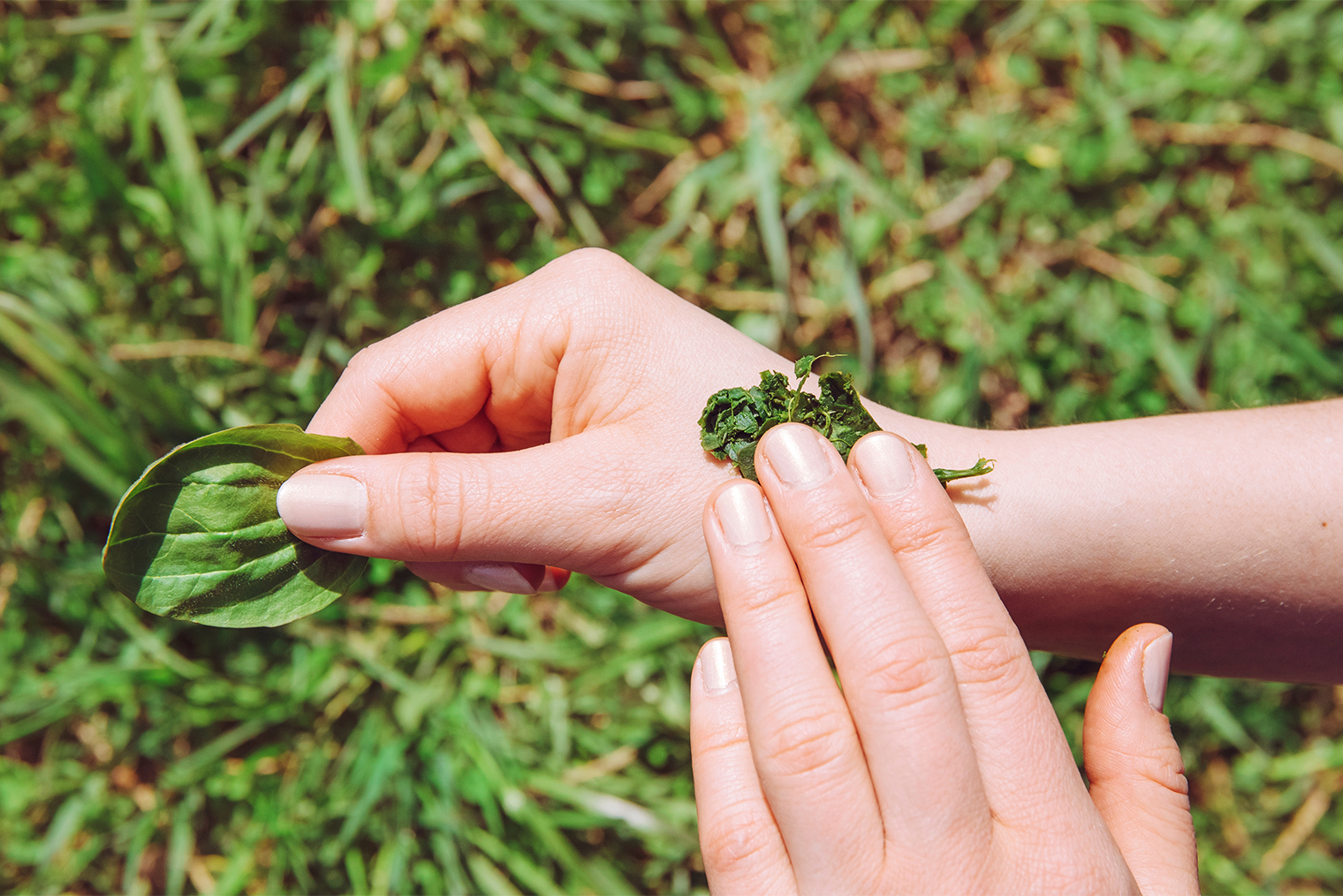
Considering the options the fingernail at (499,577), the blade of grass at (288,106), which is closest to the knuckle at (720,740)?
the fingernail at (499,577)

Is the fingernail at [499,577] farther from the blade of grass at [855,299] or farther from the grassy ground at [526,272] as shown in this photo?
the blade of grass at [855,299]

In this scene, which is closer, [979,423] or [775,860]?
[775,860]

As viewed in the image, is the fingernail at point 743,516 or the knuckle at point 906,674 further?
the fingernail at point 743,516

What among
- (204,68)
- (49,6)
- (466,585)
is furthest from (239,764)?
Result: (49,6)

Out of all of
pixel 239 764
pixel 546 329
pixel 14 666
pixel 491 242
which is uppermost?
pixel 491 242

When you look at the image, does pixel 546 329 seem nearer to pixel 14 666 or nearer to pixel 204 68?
pixel 204 68

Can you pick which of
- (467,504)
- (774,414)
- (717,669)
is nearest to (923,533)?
(774,414)
